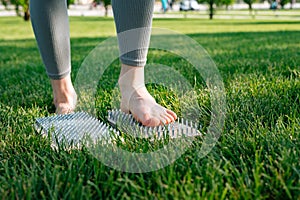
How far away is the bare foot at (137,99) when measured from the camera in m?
1.61

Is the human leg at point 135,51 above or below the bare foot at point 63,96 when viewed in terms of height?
above

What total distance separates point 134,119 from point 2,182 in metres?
0.68

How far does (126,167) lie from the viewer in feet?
3.65

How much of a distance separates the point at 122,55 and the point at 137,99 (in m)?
0.18

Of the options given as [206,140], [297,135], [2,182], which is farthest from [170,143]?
[2,182]

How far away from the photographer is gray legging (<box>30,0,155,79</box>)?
1.65m

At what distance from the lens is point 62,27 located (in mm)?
1909

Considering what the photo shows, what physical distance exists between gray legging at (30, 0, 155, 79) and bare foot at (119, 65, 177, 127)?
0.14 ft

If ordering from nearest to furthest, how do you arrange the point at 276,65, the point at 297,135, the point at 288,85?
the point at 297,135 < the point at 288,85 < the point at 276,65

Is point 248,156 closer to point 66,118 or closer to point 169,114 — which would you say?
point 169,114

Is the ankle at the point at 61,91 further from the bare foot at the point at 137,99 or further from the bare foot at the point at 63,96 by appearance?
the bare foot at the point at 137,99

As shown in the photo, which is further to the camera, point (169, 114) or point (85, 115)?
point (85, 115)

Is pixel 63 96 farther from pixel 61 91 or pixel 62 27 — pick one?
pixel 62 27

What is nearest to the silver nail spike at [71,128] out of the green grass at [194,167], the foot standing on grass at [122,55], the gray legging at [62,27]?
the green grass at [194,167]
